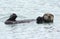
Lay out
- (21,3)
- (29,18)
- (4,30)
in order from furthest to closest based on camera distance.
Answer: (21,3) → (29,18) → (4,30)

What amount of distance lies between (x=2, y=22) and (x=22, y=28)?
1948 mm

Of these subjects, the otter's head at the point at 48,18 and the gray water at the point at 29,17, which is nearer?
the gray water at the point at 29,17

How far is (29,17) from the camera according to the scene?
24.0 metres

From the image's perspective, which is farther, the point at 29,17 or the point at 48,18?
the point at 29,17

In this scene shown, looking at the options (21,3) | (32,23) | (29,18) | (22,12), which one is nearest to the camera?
(32,23)

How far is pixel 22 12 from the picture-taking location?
26109 mm

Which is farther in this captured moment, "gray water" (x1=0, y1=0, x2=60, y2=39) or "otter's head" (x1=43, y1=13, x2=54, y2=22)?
"otter's head" (x1=43, y1=13, x2=54, y2=22)

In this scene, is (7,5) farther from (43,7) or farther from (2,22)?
(2,22)

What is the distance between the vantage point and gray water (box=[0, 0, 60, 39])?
18.9 meters

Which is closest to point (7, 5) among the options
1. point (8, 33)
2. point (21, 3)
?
point (21, 3)

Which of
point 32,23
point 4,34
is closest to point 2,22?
point 32,23

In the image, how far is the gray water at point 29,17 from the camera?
62.1 ft

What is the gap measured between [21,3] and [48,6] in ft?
9.94

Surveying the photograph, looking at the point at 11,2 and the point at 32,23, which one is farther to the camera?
the point at 11,2
